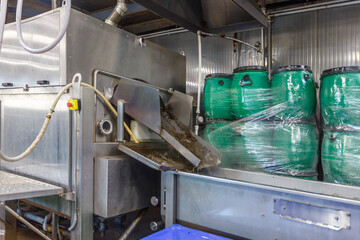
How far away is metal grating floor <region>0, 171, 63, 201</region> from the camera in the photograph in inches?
48.7

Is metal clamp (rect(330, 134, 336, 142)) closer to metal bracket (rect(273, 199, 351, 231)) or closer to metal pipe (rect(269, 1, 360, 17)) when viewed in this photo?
metal bracket (rect(273, 199, 351, 231))

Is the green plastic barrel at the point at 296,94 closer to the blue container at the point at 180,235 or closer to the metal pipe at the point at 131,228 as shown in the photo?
the blue container at the point at 180,235

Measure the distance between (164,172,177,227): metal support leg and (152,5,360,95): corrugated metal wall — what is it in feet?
5.15

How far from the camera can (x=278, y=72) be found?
1876 millimetres

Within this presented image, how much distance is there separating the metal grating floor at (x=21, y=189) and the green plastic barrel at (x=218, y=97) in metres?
1.24

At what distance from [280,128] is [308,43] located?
4.96 feet

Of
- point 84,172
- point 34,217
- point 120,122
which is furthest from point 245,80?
point 34,217

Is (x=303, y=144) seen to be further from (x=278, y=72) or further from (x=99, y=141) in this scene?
(x=99, y=141)

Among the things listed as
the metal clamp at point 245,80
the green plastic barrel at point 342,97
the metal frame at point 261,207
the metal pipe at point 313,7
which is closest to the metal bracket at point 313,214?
the metal frame at point 261,207

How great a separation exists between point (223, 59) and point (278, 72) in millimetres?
1527

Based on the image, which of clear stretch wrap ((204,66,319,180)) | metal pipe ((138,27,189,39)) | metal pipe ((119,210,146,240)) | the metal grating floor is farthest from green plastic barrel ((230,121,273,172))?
metal pipe ((138,27,189,39))

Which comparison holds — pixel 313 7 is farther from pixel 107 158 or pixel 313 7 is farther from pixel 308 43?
pixel 107 158

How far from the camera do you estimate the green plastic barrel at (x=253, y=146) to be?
183cm

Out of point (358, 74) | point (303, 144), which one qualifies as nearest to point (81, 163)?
point (303, 144)
